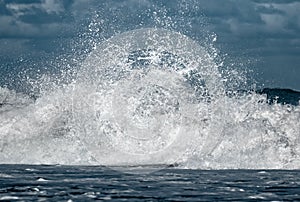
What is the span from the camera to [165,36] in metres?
28.8

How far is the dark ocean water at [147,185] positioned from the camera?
15023 millimetres

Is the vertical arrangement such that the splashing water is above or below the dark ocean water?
above

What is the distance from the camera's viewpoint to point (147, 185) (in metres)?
17.1

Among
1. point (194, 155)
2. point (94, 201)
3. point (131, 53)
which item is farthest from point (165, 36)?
point (94, 201)

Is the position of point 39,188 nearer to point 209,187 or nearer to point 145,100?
point 209,187

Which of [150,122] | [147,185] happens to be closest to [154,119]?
[150,122]

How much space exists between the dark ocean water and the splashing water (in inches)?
141

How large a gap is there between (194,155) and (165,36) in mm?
6453

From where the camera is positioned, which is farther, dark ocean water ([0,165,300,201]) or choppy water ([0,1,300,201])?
choppy water ([0,1,300,201])

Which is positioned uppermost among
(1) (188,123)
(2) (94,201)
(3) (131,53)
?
(3) (131,53)

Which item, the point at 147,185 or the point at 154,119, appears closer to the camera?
the point at 147,185

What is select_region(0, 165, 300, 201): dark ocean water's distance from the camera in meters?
15.0

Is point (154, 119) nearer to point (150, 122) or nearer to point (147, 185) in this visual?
point (150, 122)

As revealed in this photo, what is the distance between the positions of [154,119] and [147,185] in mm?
11840
